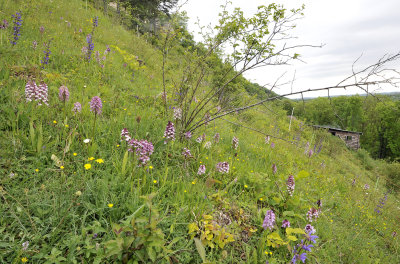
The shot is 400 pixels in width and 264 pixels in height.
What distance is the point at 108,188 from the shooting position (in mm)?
1819

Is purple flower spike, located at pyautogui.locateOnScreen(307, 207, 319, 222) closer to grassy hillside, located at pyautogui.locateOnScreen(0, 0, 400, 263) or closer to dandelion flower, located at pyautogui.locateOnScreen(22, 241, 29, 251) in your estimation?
grassy hillside, located at pyautogui.locateOnScreen(0, 0, 400, 263)

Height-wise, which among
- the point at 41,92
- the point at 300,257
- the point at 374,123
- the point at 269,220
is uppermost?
the point at 374,123

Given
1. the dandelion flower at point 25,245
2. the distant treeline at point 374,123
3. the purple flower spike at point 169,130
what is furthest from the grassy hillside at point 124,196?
the distant treeline at point 374,123

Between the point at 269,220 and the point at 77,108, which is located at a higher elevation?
the point at 77,108

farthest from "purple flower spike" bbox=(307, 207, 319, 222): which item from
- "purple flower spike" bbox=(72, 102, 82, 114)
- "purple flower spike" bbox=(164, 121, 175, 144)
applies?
"purple flower spike" bbox=(72, 102, 82, 114)

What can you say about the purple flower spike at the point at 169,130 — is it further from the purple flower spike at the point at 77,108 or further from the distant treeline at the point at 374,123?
the distant treeline at the point at 374,123

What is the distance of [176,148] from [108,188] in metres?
1.24

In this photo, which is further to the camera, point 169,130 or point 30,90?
point 169,130

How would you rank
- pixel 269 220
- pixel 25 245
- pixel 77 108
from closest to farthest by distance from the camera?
1. pixel 25 245
2. pixel 269 220
3. pixel 77 108

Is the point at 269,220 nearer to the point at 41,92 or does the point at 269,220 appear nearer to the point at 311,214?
the point at 311,214

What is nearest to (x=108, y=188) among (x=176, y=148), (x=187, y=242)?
(x=187, y=242)

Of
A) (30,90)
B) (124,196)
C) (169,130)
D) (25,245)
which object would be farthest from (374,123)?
(25,245)

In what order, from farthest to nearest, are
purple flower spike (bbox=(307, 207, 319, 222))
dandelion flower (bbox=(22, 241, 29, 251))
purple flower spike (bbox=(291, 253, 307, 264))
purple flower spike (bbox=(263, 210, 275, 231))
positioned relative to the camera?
purple flower spike (bbox=(307, 207, 319, 222))
purple flower spike (bbox=(263, 210, 275, 231))
purple flower spike (bbox=(291, 253, 307, 264))
dandelion flower (bbox=(22, 241, 29, 251))

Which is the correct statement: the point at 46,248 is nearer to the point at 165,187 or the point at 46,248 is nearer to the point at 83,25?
the point at 165,187
